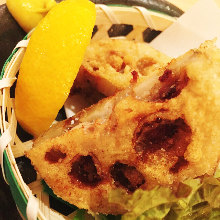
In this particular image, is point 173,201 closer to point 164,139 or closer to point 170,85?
point 164,139

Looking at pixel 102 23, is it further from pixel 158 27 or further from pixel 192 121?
pixel 192 121

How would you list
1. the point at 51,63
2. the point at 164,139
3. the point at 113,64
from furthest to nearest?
the point at 113,64, the point at 51,63, the point at 164,139

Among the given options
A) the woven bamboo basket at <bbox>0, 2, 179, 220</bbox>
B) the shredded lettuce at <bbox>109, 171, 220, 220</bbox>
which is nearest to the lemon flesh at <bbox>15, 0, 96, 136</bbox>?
the woven bamboo basket at <bbox>0, 2, 179, 220</bbox>

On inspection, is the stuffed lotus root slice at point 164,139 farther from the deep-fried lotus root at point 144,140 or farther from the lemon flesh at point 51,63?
the lemon flesh at point 51,63

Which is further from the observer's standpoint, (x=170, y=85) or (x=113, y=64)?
(x=113, y=64)

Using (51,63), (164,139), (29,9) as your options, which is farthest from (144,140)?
(29,9)

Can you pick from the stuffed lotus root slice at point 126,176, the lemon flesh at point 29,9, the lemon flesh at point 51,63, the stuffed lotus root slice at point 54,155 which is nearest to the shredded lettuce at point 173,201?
the stuffed lotus root slice at point 126,176

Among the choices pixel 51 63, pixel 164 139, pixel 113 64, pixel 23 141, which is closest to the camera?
pixel 164 139

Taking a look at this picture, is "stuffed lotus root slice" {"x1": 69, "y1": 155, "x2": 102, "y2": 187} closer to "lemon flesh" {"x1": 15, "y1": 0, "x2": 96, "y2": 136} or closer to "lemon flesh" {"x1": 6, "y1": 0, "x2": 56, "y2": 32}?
"lemon flesh" {"x1": 15, "y1": 0, "x2": 96, "y2": 136}

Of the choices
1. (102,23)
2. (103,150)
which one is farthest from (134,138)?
(102,23)
